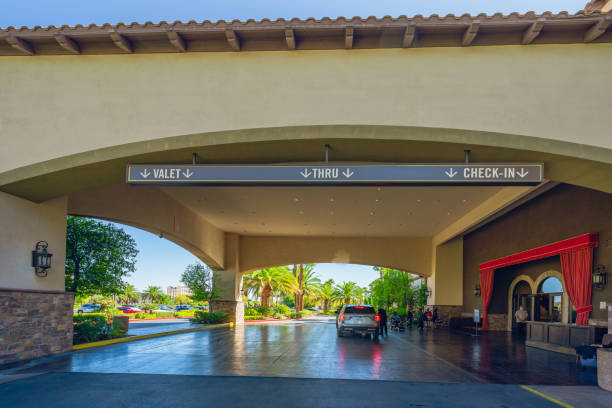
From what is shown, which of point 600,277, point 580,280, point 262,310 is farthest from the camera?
Result: point 262,310

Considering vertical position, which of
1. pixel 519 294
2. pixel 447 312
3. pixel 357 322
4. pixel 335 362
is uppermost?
pixel 519 294

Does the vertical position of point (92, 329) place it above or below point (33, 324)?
below

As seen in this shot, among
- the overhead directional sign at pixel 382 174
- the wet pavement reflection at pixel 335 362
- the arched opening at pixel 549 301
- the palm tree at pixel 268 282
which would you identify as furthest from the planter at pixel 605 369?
the palm tree at pixel 268 282

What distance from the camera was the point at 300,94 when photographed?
35.9ft

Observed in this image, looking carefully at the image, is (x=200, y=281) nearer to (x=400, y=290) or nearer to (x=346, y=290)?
(x=400, y=290)

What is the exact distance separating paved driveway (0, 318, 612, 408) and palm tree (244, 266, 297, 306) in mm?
28767

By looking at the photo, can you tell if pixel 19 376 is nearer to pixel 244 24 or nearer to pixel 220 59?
pixel 220 59

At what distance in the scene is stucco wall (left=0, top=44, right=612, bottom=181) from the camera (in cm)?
1045

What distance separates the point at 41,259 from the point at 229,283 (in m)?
21.7

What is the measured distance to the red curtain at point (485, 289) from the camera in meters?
27.0

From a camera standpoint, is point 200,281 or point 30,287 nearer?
point 30,287

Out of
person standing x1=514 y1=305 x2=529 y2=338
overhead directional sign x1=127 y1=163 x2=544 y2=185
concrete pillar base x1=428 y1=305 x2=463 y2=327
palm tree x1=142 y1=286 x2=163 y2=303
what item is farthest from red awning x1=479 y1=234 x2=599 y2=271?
palm tree x1=142 y1=286 x2=163 y2=303

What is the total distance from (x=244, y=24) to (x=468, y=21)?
4516mm

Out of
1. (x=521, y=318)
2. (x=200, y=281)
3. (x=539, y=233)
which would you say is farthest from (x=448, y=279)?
(x=200, y=281)
